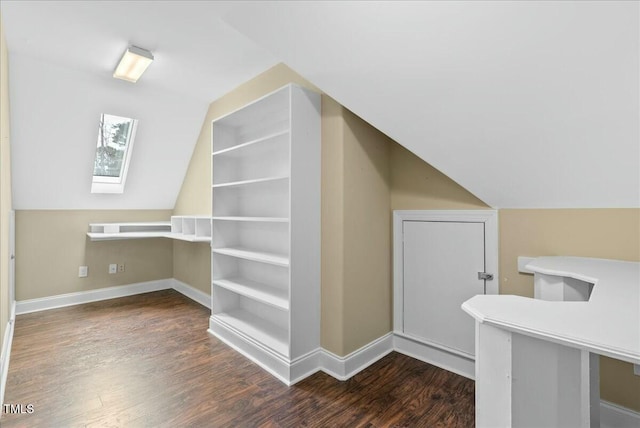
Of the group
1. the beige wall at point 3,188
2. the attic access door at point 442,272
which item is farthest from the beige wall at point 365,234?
the beige wall at point 3,188

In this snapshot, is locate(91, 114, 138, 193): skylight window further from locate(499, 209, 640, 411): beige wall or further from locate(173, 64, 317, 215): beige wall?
locate(499, 209, 640, 411): beige wall

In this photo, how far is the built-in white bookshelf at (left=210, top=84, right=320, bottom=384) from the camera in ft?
7.13

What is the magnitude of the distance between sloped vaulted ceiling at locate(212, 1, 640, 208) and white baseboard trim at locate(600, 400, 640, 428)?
110 cm

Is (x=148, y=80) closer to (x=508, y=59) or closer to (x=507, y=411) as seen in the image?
(x=508, y=59)

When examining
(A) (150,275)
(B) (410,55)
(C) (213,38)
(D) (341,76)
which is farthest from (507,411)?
(A) (150,275)

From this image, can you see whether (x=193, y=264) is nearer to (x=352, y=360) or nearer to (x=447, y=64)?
(x=352, y=360)

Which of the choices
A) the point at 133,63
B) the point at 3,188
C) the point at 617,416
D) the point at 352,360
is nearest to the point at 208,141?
the point at 133,63

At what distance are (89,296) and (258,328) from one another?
2.76 metres

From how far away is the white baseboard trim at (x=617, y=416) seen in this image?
1.61 meters

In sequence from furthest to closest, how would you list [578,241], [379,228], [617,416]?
[379,228]
[578,241]
[617,416]

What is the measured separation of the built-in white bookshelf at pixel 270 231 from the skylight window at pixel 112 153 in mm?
1510

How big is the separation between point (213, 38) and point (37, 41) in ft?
→ 4.60

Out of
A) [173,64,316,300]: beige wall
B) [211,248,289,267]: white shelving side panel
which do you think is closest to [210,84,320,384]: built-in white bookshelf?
[211,248,289,267]: white shelving side panel

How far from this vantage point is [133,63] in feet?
8.66
